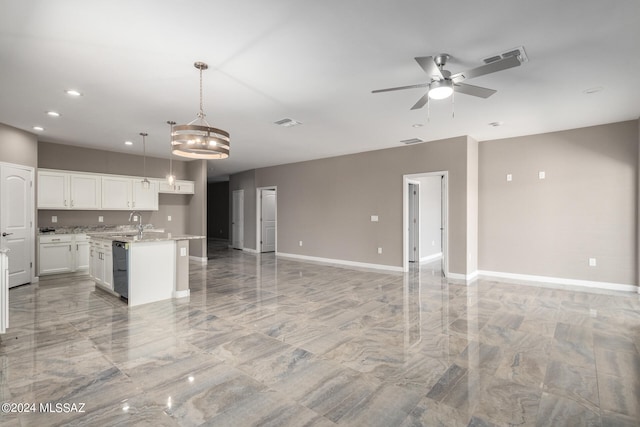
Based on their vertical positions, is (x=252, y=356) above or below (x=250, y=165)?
below

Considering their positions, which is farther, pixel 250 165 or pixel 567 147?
pixel 250 165

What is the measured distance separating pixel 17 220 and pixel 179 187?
3.38 metres

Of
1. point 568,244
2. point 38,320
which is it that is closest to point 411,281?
point 568,244

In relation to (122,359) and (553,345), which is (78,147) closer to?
(122,359)

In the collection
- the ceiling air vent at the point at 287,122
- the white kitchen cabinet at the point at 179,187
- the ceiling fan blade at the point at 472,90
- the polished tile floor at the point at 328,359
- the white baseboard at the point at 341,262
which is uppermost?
the ceiling air vent at the point at 287,122

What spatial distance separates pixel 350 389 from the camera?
2340 millimetres

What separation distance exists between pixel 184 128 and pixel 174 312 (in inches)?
97.0

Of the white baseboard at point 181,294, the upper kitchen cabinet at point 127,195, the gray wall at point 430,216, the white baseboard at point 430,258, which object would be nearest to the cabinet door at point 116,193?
the upper kitchen cabinet at point 127,195

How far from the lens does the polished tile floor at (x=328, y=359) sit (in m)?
2.08

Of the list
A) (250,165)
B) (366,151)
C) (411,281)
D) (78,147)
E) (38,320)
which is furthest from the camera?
(250,165)

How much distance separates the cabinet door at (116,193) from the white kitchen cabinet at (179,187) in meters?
0.79

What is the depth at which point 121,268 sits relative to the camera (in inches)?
179

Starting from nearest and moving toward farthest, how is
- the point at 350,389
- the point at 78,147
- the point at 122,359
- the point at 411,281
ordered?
the point at 350,389 < the point at 122,359 < the point at 411,281 < the point at 78,147

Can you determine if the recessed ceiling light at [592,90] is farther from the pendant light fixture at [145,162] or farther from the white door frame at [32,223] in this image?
the white door frame at [32,223]
